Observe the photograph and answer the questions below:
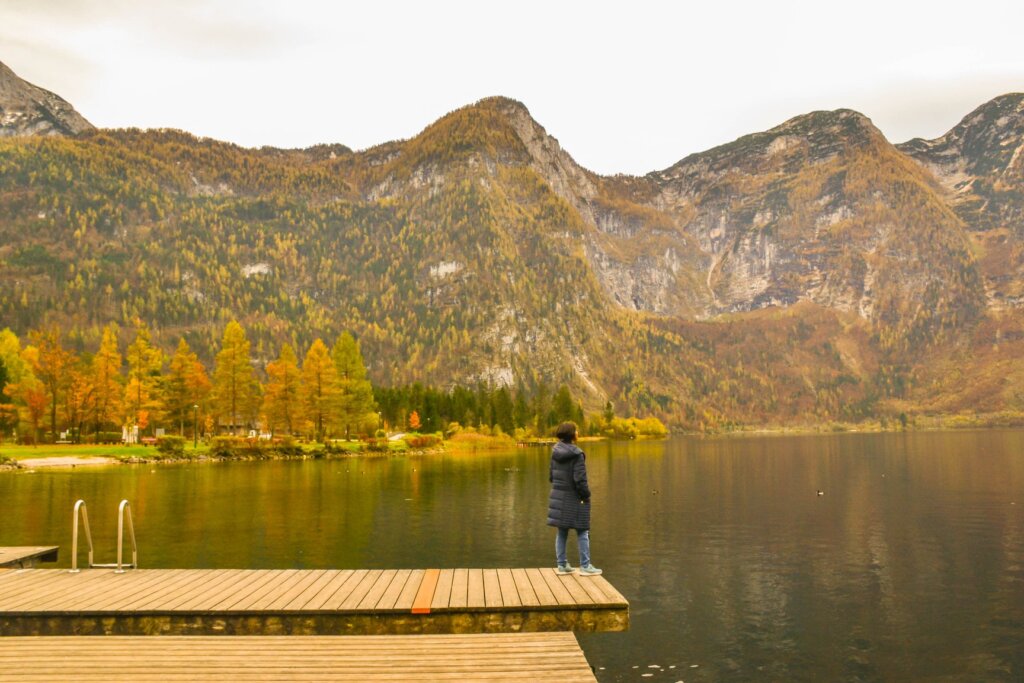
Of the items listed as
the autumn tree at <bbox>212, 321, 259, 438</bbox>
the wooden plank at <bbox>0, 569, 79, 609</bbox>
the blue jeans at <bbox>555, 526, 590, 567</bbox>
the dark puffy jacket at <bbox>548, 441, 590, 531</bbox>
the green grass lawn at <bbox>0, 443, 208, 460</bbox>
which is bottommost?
the green grass lawn at <bbox>0, 443, 208, 460</bbox>

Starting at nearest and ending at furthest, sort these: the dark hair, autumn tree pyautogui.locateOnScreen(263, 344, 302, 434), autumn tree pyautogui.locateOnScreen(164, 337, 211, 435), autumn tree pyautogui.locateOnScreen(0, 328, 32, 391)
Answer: the dark hair < autumn tree pyautogui.locateOnScreen(164, 337, 211, 435) < autumn tree pyautogui.locateOnScreen(0, 328, 32, 391) < autumn tree pyautogui.locateOnScreen(263, 344, 302, 434)

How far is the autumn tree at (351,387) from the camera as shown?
140m

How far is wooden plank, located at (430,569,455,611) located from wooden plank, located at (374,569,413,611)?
941 millimetres

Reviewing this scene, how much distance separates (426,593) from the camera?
19.4 m

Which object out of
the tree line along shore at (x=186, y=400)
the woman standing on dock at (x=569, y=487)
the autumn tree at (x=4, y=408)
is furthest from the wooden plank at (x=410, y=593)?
the autumn tree at (x=4, y=408)

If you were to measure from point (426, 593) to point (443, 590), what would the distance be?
57 cm

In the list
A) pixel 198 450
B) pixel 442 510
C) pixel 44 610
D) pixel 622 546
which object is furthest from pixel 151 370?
pixel 44 610

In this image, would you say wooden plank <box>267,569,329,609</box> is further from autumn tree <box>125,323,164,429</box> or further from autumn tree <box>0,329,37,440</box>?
autumn tree <box>125,323,164,429</box>

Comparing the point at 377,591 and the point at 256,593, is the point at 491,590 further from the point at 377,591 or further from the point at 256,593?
the point at 256,593

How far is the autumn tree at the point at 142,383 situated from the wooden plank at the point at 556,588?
385 ft

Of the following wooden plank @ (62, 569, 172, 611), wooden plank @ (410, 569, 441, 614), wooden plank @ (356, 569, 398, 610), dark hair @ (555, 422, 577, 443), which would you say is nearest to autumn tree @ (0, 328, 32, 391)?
wooden plank @ (62, 569, 172, 611)

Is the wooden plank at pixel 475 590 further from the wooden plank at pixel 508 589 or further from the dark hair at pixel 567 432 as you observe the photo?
the dark hair at pixel 567 432

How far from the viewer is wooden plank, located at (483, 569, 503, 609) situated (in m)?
18.3

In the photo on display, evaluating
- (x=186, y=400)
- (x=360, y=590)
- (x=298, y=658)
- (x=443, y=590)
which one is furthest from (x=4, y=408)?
(x=298, y=658)
